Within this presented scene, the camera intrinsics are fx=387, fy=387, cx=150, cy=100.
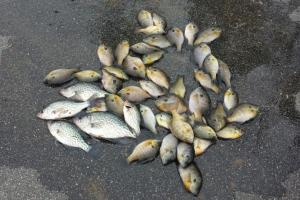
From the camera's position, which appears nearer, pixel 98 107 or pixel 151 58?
pixel 98 107

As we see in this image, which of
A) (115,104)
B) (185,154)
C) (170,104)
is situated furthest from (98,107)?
(185,154)

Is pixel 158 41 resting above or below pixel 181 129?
above

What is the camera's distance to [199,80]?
12.3 ft

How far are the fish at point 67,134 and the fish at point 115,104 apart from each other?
0.36 meters

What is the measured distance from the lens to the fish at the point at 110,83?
3.64 metres

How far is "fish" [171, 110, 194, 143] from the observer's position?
329 cm

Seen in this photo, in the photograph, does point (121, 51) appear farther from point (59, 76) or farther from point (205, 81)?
point (205, 81)

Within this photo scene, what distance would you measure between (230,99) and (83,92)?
1372 millimetres

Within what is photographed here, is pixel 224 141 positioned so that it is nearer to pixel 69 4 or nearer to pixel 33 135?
pixel 33 135


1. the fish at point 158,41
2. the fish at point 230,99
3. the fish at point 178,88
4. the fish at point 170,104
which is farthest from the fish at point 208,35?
the fish at point 170,104

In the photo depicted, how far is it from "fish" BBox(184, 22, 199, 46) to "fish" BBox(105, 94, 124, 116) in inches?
43.6

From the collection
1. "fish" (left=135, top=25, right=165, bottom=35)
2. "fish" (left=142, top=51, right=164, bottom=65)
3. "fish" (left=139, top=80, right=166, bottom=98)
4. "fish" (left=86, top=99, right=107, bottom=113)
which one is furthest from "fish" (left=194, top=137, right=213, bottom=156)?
"fish" (left=135, top=25, right=165, bottom=35)

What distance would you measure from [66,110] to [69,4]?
1.59 meters

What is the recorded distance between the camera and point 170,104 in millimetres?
3512
